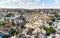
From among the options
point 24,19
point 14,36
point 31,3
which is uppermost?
point 31,3

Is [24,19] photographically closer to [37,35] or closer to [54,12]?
[37,35]

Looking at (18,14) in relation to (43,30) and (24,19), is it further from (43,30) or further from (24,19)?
(43,30)

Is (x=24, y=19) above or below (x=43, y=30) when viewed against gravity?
above

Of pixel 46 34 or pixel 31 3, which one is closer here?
pixel 46 34

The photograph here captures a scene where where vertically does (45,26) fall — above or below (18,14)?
below

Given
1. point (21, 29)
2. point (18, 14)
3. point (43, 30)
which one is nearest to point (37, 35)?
point (43, 30)

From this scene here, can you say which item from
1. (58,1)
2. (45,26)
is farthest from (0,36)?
(58,1)
